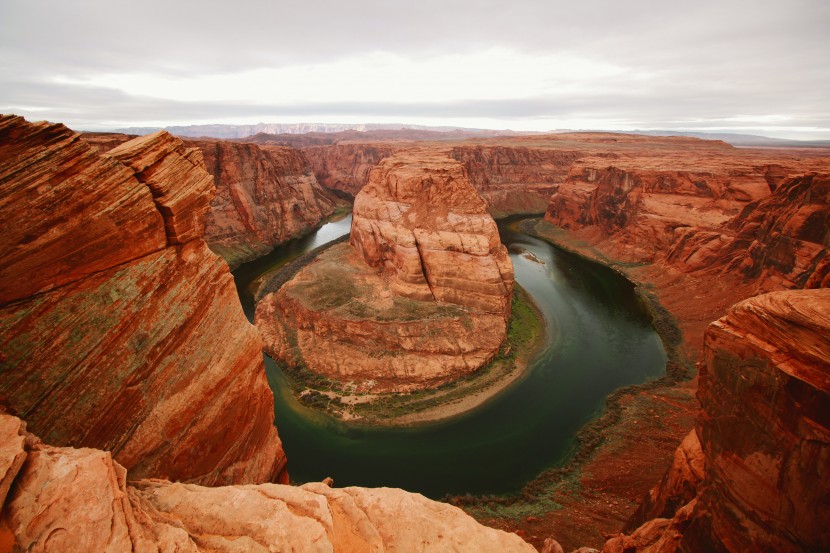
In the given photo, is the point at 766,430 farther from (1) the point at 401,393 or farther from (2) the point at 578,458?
(1) the point at 401,393

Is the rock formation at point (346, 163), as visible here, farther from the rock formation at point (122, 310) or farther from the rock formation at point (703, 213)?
the rock formation at point (122, 310)

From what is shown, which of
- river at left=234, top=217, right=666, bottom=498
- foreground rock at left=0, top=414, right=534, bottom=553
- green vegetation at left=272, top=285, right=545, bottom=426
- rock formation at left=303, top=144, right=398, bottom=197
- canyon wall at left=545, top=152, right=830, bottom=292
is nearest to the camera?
foreground rock at left=0, top=414, right=534, bottom=553

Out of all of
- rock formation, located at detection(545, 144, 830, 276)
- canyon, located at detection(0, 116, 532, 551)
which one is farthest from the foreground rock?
rock formation, located at detection(545, 144, 830, 276)

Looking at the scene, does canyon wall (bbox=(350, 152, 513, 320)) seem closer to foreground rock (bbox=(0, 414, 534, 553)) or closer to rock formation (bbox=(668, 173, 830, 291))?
rock formation (bbox=(668, 173, 830, 291))

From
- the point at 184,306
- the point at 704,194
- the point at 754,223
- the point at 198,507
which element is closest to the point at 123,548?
the point at 198,507

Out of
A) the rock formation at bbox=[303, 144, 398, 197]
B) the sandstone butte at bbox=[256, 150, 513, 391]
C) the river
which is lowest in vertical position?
the river

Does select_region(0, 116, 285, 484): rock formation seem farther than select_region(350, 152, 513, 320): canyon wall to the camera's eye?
No
